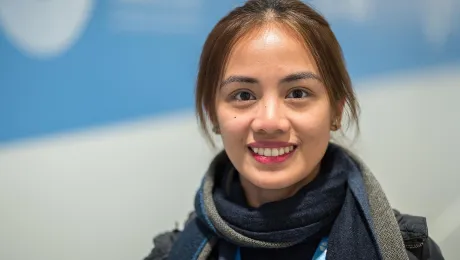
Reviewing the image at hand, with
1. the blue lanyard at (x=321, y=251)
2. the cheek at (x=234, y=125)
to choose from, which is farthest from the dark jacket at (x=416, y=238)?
the cheek at (x=234, y=125)

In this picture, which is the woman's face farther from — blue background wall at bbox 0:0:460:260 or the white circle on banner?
the white circle on banner

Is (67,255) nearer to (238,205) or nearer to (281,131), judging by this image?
(238,205)

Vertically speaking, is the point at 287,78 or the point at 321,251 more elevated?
the point at 287,78

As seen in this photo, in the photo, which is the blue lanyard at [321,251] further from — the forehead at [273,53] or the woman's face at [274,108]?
the forehead at [273,53]

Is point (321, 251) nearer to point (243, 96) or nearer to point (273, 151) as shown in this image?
point (273, 151)

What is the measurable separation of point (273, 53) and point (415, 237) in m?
0.45

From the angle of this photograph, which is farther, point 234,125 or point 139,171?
point 139,171

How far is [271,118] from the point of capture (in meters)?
0.70

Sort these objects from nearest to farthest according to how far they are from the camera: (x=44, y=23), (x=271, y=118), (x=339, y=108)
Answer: (x=271, y=118) < (x=339, y=108) < (x=44, y=23)

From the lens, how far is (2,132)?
1.03m

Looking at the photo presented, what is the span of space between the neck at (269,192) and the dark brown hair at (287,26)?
0.16 meters

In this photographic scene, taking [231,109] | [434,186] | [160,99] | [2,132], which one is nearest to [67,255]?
[2,132]

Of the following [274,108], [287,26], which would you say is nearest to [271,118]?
[274,108]

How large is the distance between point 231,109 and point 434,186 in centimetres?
63
